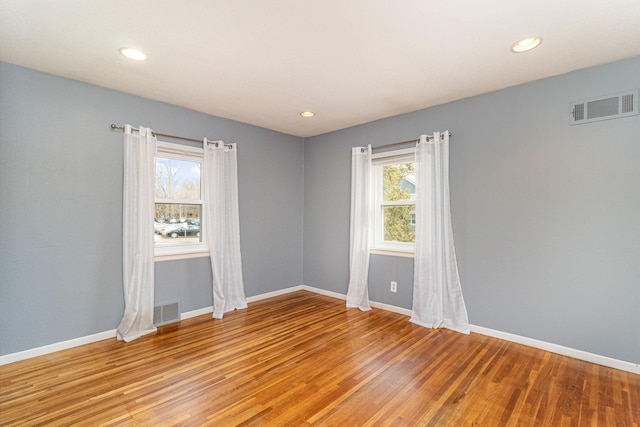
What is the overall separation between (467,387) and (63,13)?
3.81 m

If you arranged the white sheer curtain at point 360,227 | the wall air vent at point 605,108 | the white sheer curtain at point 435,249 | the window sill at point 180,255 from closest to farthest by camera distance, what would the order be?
the wall air vent at point 605,108, the white sheer curtain at point 435,249, the window sill at point 180,255, the white sheer curtain at point 360,227

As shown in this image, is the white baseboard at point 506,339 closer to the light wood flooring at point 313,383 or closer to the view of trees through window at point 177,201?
the light wood flooring at point 313,383

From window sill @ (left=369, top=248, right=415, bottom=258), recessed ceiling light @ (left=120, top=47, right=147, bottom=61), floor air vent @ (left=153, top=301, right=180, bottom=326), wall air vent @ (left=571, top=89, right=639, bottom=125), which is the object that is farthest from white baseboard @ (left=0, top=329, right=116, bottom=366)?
wall air vent @ (left=571, top=89, right=639, bottom=125)

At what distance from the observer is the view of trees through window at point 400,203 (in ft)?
13.0

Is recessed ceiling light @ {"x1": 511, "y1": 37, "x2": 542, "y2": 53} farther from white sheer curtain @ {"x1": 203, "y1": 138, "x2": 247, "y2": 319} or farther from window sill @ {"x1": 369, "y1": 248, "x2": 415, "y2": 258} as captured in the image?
white sheer curtain @ {"x1": 203, "y1": 138, "x2": 247, "y2": 319}

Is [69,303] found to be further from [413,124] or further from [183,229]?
[413,124]

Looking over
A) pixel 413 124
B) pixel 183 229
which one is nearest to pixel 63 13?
pixel 183 229

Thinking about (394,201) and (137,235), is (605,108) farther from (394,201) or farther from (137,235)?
(137,235)

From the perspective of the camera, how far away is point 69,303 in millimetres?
2854

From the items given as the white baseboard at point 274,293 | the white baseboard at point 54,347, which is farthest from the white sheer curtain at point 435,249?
the white baseboard at point 54,347

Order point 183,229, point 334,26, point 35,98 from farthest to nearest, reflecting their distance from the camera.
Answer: point 183,229, point 35,98, point 334,26

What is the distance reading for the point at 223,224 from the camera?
153 inches

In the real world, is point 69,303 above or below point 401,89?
below

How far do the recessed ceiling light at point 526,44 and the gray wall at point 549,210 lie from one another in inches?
29.4
